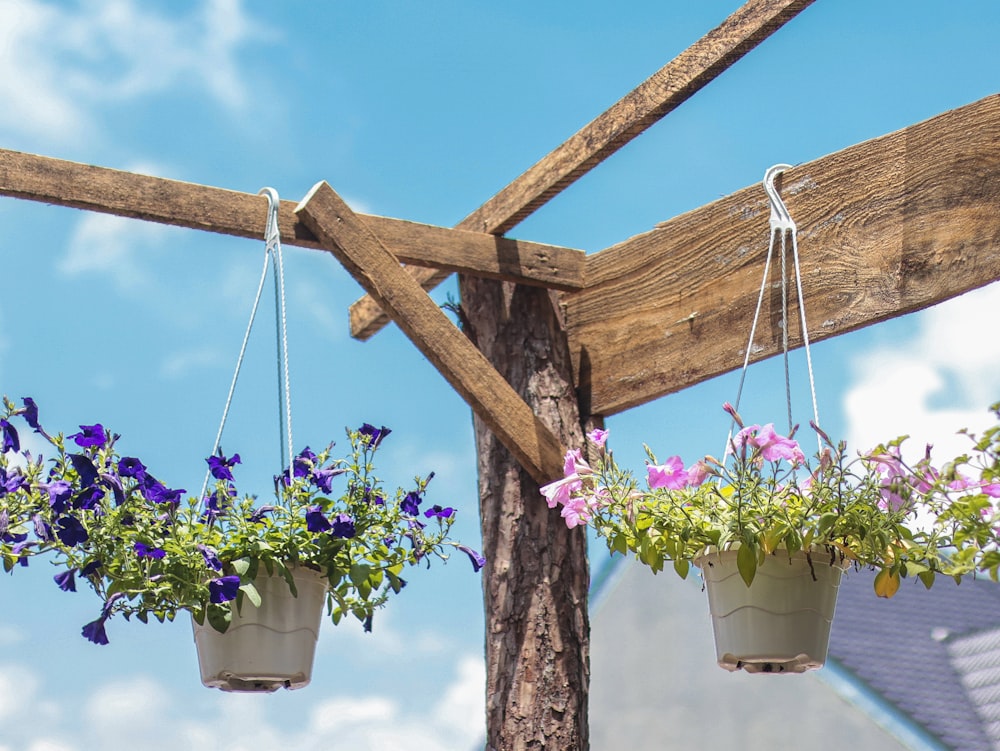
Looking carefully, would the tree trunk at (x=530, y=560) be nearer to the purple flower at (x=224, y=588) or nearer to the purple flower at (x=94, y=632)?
the purple flower at (x=224, y=588)

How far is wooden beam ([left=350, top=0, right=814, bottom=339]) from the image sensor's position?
96.6 inches

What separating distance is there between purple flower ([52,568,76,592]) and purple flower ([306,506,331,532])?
0.38 meters

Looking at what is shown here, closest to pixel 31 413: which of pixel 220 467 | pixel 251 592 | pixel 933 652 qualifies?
pixel 220 467

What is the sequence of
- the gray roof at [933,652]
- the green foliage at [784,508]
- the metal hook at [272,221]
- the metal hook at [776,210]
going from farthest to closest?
the gray roof at [933,652], the metal hook at [272,221], the metal hook at [776,210], the green foliage at [784,508]

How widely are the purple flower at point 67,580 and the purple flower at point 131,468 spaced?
0.18 meters

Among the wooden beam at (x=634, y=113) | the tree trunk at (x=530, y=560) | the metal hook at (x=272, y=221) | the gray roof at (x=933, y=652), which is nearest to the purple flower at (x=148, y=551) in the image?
the metal hook at (x=272, y=221)

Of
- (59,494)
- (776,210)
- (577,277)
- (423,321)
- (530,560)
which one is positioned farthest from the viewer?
(577,277)

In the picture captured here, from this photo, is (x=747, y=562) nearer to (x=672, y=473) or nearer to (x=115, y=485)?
(x=672, y=473)

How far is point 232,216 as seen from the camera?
2.69m

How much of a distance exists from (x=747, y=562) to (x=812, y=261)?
31.8 inches

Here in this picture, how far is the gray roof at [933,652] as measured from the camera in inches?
268

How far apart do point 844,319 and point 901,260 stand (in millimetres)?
164

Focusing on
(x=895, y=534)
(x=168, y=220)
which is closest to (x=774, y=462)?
(x=895, y=534)

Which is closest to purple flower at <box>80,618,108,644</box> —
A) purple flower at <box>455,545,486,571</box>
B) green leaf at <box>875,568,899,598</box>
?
purple flower at <box>455,545,486,571</box>
